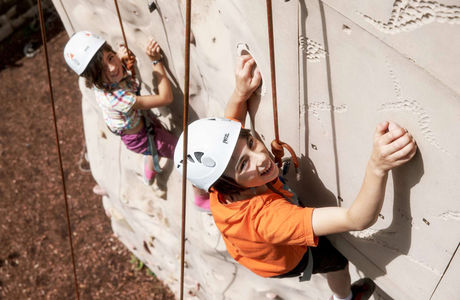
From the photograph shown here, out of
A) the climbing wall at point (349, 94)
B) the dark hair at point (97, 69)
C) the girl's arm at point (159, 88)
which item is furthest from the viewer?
the girl's arm at point (159, 88)

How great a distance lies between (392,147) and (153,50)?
1.74m

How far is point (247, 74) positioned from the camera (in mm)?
2045

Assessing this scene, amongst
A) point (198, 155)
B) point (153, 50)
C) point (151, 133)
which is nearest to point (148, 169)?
point (151, 133)

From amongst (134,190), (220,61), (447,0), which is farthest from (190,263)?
(447,0)

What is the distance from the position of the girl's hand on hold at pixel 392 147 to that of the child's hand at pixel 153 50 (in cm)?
167

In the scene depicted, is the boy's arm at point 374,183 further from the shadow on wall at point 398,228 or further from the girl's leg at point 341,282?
the girl's leg at point 341,282

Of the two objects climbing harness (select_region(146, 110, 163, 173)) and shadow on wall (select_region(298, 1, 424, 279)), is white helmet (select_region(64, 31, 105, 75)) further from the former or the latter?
shadow on wall (select_region(298, 1, 424, 279))

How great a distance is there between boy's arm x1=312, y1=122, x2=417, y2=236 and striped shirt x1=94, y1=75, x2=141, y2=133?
1.40 metres

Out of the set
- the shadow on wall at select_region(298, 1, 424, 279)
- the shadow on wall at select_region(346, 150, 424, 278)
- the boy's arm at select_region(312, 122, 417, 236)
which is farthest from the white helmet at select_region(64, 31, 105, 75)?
the shadow on wall at select_region(346, 150, 424, 278)

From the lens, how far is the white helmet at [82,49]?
2.54 meters

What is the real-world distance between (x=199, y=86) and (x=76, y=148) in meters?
3.63

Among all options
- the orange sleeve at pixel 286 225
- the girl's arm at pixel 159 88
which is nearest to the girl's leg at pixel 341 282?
the orange sleeve at pixel 286 225

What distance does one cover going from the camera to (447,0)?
3.68 feet

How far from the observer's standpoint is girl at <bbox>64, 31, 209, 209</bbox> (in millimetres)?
2568
